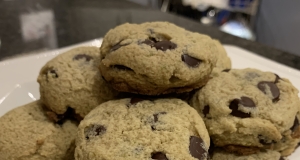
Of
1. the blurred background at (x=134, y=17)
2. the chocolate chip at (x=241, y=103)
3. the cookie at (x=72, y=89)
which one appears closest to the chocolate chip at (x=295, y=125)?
the chocolate chip at (x=241, y=103)

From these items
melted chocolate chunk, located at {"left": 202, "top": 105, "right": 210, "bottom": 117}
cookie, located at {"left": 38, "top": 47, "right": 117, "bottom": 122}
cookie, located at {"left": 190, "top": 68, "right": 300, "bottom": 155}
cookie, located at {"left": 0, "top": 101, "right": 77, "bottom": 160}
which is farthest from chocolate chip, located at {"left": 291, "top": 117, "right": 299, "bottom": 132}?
cookie, located at {"left": 0, "top": 101, "right": 77, "bottom": 160}

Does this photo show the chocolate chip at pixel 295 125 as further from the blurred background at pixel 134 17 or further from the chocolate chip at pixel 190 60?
the blurred background at pixel 134 17

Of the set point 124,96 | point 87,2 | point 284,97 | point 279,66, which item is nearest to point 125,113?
point 124,96

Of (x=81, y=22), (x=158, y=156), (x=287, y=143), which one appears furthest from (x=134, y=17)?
(x=158, y=156)

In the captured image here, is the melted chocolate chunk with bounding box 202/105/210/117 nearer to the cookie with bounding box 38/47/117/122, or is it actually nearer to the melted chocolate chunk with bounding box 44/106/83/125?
the cookie with bounding box 38/47/117/122

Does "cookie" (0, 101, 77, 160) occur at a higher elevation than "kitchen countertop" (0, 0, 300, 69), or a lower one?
higher

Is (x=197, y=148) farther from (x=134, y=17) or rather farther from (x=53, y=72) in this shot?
(x=134, y=17)

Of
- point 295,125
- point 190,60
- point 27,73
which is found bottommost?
point 27,73

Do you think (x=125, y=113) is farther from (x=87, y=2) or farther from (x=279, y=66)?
(x=87, y=2)
